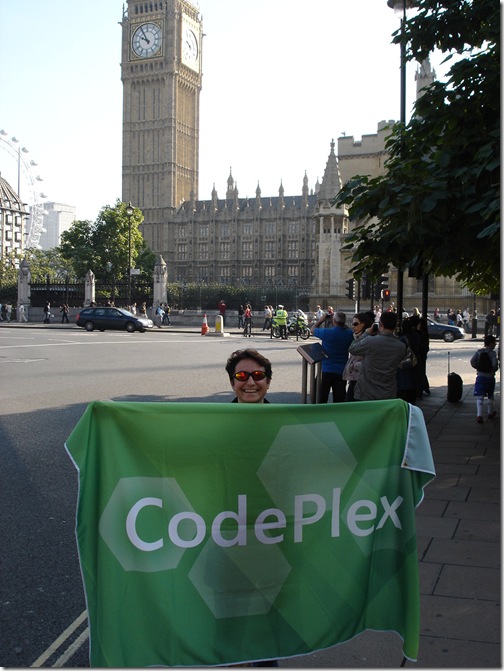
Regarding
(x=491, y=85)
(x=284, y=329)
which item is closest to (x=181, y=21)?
(x=284, y=329)

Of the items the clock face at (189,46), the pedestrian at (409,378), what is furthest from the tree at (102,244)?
the pedestrian at (409,378)

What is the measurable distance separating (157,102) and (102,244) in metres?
51.7

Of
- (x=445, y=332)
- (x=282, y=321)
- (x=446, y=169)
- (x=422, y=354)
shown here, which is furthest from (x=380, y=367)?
(x=445, y=332)

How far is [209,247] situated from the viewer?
388ft

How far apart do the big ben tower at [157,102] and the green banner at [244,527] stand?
392ft

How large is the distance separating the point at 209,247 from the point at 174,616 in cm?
11649

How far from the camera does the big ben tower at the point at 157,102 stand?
11781 centimetres

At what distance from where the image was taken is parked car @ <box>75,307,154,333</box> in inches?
1475

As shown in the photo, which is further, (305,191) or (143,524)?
(305,191)

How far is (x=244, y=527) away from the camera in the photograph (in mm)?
3029

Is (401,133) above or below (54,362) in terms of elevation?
above

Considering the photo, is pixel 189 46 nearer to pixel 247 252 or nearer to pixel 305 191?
pixel 305 191

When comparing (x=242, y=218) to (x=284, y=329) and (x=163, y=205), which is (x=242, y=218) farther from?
(x=284, y=329)

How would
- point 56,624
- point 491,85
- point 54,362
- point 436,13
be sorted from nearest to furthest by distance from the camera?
point 56,624
point 491,85
point 436,13
point 54,362
